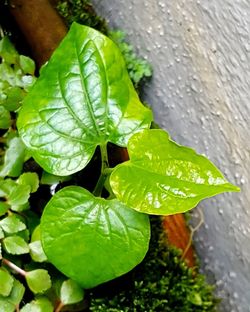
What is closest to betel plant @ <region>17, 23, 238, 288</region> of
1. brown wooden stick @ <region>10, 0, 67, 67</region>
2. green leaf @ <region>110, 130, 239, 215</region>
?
green leaf @ <region>110, 130, 239, 215</region>

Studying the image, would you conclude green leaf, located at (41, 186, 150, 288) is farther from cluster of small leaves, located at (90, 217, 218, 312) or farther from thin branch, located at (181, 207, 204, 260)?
thin branch, located at (181, 207, 204, 260)

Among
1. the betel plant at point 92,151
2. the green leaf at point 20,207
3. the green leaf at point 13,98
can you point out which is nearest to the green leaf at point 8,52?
the green leaf at point 13,98

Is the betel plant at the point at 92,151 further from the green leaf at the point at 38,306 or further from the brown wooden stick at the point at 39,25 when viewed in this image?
the brown wooden stick at the point at 39,25

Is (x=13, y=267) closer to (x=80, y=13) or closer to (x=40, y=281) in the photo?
(x=40, y=281)

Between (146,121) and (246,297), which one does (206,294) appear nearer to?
(246,297)

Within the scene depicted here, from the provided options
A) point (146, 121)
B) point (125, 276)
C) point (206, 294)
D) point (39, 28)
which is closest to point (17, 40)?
point (39, 28)
